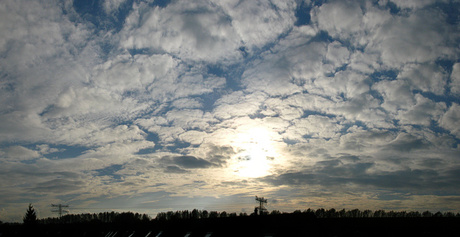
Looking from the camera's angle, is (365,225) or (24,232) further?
(24,232)

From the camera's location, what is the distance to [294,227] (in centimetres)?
2608

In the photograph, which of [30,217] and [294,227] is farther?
[30,217]

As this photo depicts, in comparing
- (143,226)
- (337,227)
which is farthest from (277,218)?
(143,226)

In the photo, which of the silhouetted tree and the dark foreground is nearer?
the dark foreground

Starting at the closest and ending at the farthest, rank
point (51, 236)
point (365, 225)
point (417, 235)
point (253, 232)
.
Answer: point (417, 235) → point (365, 225) → point (253, 232) → point (51, 236)

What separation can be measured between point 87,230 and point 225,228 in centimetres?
5126

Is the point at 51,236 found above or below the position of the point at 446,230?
below

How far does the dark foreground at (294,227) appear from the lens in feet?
64.1

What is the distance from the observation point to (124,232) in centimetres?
5409

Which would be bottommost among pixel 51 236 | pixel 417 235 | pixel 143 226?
pixel 51 236

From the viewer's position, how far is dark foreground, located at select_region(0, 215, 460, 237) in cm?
1955

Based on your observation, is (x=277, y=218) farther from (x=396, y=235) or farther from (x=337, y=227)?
(x=396, y=235)

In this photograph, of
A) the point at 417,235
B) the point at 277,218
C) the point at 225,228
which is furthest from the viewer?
the point at 225,228

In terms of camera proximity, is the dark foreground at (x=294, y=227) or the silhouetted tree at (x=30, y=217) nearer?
the dark foreground at (x=294, y=227)
